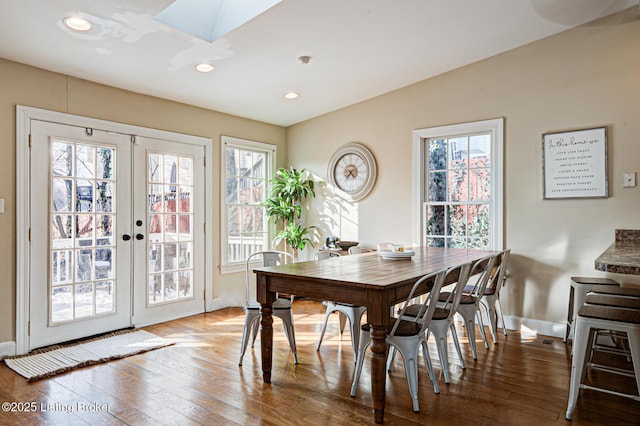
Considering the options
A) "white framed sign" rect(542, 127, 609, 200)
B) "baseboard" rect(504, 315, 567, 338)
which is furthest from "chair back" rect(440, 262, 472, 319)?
"white framed sign" rect(542, 127, 609, 200)

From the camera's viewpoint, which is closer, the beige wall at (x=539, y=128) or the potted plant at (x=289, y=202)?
the beige wall at (x=539, y=128)

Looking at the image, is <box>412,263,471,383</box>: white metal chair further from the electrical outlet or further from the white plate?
the electrical outlet

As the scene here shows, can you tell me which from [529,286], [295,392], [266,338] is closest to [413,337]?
[295,392]

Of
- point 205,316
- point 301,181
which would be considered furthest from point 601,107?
point 205,316

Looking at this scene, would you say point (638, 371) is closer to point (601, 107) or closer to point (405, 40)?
point (601, 107)

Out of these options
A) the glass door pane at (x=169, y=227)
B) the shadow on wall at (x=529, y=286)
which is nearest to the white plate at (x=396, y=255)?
the shadow on wall at (x=529, y=286)

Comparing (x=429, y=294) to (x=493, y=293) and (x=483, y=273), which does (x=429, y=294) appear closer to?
(x=483, y=273)

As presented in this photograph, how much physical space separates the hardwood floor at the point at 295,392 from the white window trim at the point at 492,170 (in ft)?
4.12

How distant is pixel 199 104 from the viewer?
15.8 ft

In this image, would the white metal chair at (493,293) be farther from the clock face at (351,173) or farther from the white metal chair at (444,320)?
the clock face at (351,173)

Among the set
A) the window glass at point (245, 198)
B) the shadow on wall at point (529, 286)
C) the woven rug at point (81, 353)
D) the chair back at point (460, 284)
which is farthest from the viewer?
the window glass at point (245, 198)

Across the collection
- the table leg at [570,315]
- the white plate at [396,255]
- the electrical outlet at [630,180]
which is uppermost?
the electrical outlet at [630,180]

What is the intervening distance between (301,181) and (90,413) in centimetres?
386

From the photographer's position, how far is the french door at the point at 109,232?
11.9 ft
